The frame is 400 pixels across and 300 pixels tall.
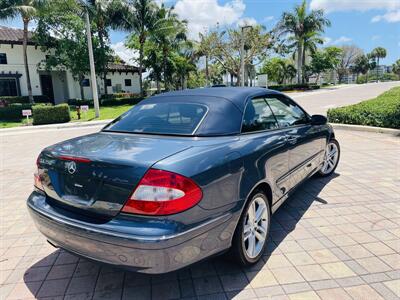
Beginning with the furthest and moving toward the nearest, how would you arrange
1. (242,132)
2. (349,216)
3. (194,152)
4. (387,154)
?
(387,154)
(349,216)
(242,132)
(194,152)

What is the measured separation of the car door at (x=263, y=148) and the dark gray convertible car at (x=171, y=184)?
0.01 meters

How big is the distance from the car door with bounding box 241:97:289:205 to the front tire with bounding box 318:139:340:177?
2.15 meters

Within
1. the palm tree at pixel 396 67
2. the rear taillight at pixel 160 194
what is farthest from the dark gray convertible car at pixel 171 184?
the palm tree at pixel 396 67

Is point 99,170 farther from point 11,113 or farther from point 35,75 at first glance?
point 35,75

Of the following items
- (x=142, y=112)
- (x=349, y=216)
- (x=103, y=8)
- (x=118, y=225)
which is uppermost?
(x=103, y=8)

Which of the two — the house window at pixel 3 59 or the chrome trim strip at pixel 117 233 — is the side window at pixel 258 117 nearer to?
the chrome trim strip at pixel 117 233

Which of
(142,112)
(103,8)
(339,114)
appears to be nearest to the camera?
A: (142,112)

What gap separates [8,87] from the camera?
1102 inches

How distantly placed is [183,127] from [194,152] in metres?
0.61

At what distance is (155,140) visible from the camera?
8.88 feet

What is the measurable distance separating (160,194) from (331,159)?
4232mm

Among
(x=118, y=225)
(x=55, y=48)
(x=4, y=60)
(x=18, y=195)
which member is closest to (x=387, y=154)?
(x=118, y=225)

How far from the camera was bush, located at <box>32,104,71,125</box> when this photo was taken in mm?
17219

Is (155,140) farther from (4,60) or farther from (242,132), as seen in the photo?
(4,60)
